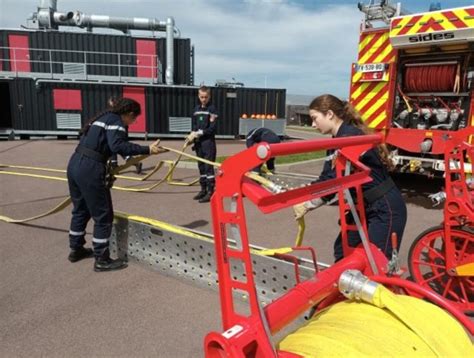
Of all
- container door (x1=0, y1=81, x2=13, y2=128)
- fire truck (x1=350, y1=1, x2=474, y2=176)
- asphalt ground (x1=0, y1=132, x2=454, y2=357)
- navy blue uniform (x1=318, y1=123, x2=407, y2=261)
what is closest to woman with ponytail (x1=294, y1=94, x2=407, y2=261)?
navy blue uniform (x1=318, y1=123, x2=407, y2=261)

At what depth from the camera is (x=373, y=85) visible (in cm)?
752

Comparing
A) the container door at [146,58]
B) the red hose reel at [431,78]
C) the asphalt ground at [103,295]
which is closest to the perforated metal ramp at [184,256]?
the asphalt ground at [103,295]

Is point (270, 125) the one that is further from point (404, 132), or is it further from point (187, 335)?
point (187, 335)

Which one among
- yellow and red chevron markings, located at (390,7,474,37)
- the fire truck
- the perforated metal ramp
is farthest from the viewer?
the fire truck

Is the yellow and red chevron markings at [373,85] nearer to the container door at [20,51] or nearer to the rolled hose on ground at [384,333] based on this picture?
the rolled hose on ground at [384,333]

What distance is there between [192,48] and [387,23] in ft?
65.8

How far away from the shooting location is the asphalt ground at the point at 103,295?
114 inches

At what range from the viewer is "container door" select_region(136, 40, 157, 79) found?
2239 cm

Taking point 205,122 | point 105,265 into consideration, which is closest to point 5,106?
point 205,122

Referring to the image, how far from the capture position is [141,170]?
10516mm

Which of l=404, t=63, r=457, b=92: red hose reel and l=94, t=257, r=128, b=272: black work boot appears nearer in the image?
l=94, t=257, r=128, b=272: black work boot

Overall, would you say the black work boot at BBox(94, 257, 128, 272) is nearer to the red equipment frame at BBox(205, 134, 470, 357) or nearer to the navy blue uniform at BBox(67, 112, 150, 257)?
the navy blue uniform at BBox(67, 112, 150, 257)

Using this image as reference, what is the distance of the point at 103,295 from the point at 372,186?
2539 mm

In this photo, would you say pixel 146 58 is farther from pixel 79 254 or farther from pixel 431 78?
pixel 79 254
